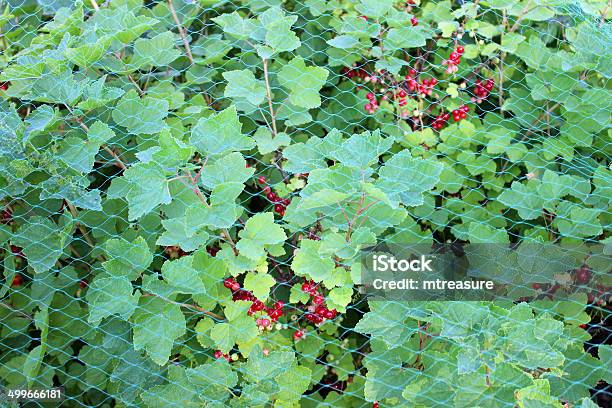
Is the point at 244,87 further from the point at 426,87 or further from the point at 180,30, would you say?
the point at 426,87

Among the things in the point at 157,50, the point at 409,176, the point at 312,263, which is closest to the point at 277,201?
the point at 312,263

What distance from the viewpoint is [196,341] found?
5.62ft

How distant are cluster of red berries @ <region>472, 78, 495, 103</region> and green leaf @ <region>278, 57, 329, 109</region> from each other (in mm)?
435

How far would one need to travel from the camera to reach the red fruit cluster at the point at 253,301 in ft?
5.31

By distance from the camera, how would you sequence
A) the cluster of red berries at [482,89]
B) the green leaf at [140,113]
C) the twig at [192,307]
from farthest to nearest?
the cluster of red berries at [482,89] < the green leaf at [140,113] < the twig at [192,307]

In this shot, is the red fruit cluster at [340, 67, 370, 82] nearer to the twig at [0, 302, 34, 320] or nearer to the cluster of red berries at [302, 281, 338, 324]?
the cluster of red berries at [302, 281, 338, 324]

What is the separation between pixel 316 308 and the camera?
165 cm

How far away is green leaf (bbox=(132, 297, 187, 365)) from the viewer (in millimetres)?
1521

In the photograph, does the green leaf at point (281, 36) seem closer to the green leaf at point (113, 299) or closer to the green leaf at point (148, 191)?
the green leaf at point (148, 191)

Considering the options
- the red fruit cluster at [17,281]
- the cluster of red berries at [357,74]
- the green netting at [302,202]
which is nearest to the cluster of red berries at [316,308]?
the green netting at [302,202]

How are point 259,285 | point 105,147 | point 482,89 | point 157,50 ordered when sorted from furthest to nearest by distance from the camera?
1. point 482,89
2. point 157,50
3. point 105,147
4. point 259,285

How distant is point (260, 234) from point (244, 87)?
0.38 meters

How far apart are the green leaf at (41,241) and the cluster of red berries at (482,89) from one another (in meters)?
1.05

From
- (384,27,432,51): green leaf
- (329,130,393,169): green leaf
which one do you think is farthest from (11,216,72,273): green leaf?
(384,27,432,51): green leaf
